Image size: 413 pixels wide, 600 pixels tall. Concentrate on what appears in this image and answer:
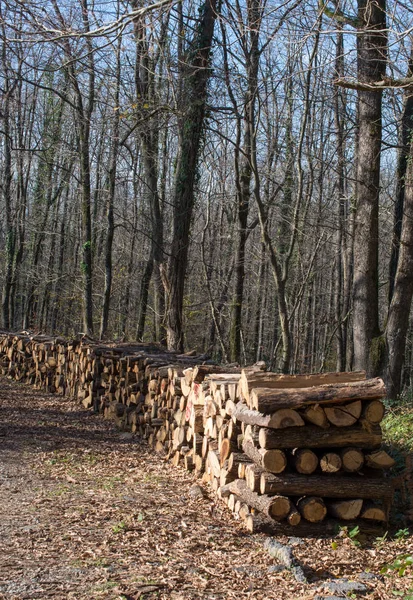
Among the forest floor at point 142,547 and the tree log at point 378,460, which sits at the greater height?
the tree log at point 378,460

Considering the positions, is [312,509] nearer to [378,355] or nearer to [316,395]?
[316,395]

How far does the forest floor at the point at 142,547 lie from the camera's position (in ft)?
13.3

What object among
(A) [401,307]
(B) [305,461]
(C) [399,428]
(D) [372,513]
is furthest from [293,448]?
(A) [401,307]

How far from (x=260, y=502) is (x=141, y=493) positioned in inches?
56.7

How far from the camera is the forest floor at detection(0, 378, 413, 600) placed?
404 cm

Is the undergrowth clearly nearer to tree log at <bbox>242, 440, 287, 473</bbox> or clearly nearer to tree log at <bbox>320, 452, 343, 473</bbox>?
tree log at <bbox>320, 452, 343, 473</bbox>

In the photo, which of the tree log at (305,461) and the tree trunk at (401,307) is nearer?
the tree log at (305,461)

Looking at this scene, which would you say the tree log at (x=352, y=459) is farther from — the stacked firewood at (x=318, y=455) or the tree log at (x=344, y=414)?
the tree log at (x=344, y=414)

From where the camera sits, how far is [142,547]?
15.3 feet

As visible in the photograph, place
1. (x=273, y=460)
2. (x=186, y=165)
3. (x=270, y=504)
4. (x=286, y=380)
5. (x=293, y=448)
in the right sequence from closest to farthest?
(x=270, y=504) < (x=273, y=460) < (x=293, y=448) < (x=286, y=380) < (x=186, y=165)

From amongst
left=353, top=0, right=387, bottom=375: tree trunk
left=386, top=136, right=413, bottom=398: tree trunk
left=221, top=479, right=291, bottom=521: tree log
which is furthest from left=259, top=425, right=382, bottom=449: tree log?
left=386, top=136, right=413, bottom=398: tree trunk

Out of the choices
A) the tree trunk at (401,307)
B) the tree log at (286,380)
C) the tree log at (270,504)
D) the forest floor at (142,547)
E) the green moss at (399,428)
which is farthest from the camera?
the tree trunk at (401,307)

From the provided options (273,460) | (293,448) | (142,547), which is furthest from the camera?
(293,448)

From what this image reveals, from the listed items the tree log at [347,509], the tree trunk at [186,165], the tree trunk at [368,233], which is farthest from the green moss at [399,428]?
the tree trunk at [186,165]
